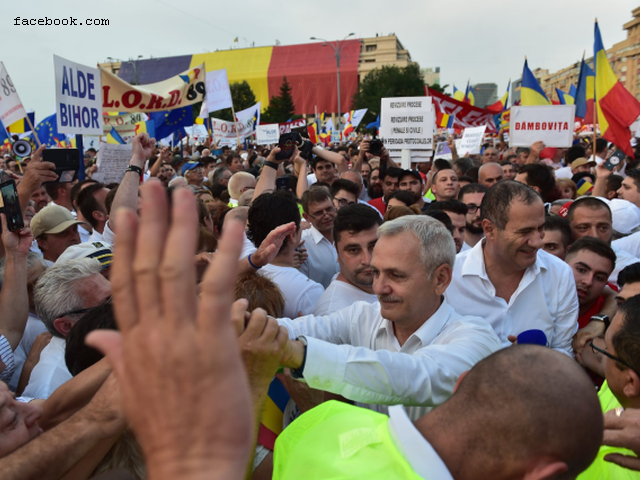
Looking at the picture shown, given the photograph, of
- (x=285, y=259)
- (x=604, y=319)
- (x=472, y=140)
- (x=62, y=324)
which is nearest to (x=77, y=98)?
(x=285, y=259)

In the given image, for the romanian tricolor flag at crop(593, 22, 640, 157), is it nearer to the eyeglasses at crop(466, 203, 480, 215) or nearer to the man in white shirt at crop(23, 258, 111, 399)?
the eyeglasses at crop(466, 203, 480, 215)

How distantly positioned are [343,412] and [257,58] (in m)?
97.4

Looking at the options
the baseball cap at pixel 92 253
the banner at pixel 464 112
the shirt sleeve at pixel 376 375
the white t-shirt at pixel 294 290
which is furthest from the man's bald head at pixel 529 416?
the banner at pixel 464 112

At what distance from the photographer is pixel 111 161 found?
6488 millimetres

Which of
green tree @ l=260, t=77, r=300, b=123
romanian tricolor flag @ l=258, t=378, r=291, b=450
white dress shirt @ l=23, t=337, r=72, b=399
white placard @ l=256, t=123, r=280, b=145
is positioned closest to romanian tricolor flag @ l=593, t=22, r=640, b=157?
romanian tricolor flag @ l=258, t=378, r=291, b=450

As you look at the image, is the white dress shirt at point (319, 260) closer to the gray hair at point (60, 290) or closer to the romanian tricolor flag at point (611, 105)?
the gray hair at point (60, 290)

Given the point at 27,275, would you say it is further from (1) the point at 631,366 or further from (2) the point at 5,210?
(1) the point at 631,366

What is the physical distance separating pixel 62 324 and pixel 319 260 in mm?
2404

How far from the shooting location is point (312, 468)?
115cm

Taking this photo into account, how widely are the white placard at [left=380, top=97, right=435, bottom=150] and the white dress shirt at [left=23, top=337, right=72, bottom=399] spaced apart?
6103 millimetres

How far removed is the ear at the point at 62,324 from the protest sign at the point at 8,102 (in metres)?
6.14

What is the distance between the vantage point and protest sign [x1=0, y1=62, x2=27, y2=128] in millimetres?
7367

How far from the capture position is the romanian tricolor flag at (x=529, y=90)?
1047cm

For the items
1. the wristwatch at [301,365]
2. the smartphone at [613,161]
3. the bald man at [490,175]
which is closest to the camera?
the wristwatch at [301,365]
